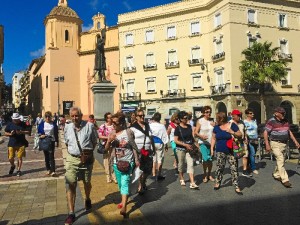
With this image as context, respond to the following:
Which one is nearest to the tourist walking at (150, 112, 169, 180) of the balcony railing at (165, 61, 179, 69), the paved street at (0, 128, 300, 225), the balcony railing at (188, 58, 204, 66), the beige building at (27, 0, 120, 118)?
the paved street at (0, 128, 300, 225)

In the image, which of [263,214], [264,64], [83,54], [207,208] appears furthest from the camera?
[83,54]

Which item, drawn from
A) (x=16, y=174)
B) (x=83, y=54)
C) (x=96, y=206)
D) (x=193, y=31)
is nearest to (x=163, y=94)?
(x=193, y=31)

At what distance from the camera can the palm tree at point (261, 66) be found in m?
30.9

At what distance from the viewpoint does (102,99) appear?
18062mm

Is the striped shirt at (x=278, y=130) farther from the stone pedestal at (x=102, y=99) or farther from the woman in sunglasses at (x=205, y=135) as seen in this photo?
the stone pedestal at (x=102, y=99)

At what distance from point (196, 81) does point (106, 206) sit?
107ft

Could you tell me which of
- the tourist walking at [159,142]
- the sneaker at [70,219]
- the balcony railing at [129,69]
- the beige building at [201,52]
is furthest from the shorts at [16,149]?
the balcony railing at [129,69]

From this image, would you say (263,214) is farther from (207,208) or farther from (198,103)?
(198,103)

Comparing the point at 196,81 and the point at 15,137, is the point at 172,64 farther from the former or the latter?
the point at 15,137

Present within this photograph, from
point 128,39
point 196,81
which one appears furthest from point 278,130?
point 128,39

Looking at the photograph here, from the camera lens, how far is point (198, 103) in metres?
37.5

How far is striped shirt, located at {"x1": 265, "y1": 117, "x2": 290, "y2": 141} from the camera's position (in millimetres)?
7684

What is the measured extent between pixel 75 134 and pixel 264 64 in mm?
29378

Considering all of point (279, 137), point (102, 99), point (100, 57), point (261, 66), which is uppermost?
point (261, 66)
